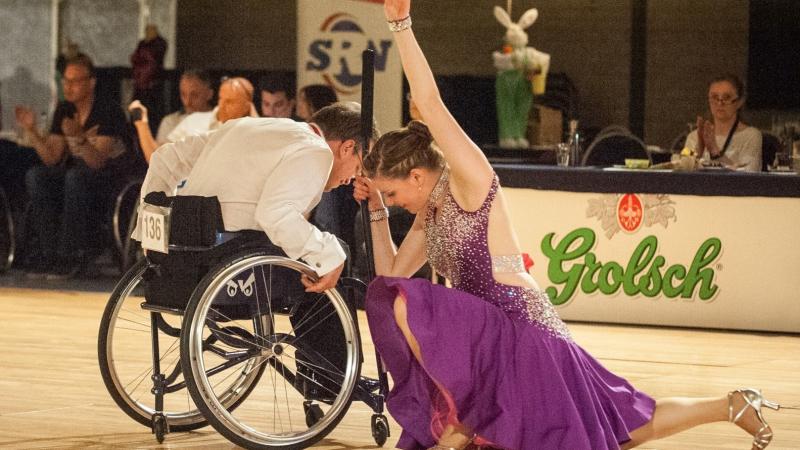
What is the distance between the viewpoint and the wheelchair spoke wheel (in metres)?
4.11

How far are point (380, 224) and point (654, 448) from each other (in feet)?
3.22

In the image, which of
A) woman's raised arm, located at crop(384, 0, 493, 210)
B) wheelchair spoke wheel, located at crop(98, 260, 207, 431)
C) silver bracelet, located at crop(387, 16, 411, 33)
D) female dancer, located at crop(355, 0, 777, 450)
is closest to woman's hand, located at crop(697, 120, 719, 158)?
wheelchair spoke wheel, located at crop(98, 260, 207, 431)

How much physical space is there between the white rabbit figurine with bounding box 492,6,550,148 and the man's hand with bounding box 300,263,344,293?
17.8 feet

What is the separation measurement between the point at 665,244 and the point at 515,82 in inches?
111

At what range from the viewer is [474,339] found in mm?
3561

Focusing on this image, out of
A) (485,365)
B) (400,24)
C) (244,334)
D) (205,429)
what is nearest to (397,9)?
(400,24)

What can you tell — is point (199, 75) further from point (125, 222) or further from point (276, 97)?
point (125, 222)

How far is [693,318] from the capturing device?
6.69 metres

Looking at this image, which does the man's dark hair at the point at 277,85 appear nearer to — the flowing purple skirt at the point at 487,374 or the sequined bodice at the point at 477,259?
the sequined bodice at the point at 477,259

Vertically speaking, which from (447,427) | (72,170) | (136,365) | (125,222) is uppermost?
(72,170)

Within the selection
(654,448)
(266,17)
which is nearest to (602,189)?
(654,448)

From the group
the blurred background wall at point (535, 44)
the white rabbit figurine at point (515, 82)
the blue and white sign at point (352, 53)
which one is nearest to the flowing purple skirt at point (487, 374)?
the blue and white sign at point (352, 53)

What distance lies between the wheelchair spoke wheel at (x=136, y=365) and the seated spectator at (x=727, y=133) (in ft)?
8.62

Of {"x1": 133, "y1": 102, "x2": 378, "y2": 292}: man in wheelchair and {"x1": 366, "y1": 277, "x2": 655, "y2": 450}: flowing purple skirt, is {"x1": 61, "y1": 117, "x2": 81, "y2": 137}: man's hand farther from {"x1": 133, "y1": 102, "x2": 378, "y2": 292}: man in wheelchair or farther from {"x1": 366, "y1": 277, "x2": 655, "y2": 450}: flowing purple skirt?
{"x1": 366, "y1": 277, "x2": 655, "y2": 450}: flowing purple skirt
